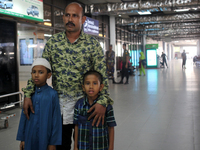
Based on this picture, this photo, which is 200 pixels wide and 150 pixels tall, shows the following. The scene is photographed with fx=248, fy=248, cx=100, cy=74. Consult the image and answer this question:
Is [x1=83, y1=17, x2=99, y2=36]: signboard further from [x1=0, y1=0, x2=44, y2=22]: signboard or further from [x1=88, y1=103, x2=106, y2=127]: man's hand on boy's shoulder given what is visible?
[x1=88, y1=103, x2=106, y2=127]: man's hand on boy's shoulder

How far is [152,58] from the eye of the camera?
81.4 feet

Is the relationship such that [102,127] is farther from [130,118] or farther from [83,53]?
[130,118]

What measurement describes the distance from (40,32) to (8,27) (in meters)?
1.94

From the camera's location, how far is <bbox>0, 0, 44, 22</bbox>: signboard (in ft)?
20.8

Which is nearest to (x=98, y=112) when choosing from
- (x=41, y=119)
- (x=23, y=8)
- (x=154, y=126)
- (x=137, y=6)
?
(x=41, y=119)

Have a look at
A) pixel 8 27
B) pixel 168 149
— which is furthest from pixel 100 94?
pixel 8 27

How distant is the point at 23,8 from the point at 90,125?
5.99 metres

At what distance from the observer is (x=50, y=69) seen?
199cm

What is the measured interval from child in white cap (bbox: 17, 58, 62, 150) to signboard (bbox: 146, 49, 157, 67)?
2347cm

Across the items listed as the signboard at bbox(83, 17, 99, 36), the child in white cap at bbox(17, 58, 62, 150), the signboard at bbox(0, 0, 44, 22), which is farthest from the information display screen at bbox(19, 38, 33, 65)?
the child in white cap at bbox(17, 58, 62, 150)

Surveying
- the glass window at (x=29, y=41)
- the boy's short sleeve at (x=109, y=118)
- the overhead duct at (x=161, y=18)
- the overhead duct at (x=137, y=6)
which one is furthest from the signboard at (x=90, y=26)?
the boy's short sleeve at (x=109, y=118)

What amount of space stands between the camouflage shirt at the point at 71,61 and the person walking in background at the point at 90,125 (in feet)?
0.44

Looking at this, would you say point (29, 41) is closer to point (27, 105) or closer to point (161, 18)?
point (27, 105)

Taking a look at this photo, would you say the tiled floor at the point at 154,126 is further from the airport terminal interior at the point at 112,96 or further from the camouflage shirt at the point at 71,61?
the camouflage shirt at the point at 71,61
